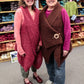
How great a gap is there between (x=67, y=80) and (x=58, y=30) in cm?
97

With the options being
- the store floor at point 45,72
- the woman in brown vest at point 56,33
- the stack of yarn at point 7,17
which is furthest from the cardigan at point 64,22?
Result: the stack of yarn at point 7,17

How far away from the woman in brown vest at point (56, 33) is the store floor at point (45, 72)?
0.59 metres

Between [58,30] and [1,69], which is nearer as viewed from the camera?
[58,30]

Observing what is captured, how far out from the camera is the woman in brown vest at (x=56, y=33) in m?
1.22

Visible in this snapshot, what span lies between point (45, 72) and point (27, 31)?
1033 millimetres

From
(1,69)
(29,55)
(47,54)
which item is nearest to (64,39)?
(47,54)

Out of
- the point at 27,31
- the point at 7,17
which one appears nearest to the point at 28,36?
the point at 27,31

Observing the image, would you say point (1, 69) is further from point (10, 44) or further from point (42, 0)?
point (42, 0)

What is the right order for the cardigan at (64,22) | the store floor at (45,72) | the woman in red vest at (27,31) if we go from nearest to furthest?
the cardigan at (64,22)
the woman in red vest at (27,31)
the store floor at (45,72)

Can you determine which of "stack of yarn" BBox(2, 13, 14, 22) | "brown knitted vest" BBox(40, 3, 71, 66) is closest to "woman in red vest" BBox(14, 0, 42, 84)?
"brown knitted vest" BBox(40, 3, 71, 66)

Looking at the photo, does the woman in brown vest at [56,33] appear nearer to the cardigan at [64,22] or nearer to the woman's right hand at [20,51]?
the cardigan at [64,22]

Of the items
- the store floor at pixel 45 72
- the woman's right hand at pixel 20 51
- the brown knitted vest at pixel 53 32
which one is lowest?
the store floor at pixel 45 72

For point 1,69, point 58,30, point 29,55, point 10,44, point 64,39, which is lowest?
point 1,69

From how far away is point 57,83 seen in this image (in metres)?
1.42
